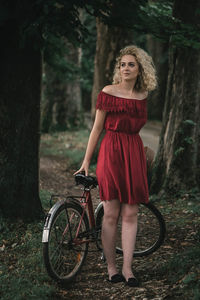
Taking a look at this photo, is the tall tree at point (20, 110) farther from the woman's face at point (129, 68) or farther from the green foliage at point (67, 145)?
the green foliage at point (67, 145)

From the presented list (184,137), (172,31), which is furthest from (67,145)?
(172,31)

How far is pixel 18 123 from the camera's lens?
5281mm

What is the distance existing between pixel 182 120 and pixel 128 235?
3540 millimetres

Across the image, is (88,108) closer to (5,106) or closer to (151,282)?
(5,106)

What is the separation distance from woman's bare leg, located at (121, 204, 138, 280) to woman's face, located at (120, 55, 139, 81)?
125 centimetres

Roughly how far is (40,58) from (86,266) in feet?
8.97

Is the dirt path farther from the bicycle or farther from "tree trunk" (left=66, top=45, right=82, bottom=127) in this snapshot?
"tree trunk" (left=66, top=45, right=82, bottom=127)

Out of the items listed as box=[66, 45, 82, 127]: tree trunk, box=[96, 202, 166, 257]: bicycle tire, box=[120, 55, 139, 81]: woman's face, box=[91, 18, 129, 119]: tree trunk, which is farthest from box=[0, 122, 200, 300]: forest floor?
box=[66, 45, 82, 127]: tree trunk

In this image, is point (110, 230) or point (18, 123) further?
point (18, 123)

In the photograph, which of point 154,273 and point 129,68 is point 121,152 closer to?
point 129,68

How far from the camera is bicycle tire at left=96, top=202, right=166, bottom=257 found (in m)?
4.55

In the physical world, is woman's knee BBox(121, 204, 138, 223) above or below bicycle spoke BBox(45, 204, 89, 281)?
above

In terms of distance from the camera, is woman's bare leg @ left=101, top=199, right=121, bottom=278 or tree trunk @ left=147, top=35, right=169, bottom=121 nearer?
woman's bare leg @ left=101, top=199, right=121, bottom=278

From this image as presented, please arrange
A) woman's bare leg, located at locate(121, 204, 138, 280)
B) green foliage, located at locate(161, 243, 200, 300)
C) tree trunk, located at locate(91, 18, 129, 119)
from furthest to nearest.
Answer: tree trunk, located at locate(91, 18, 129, 119) < woman's bare leg, located at locate(121, 204, 138, 280) < green foliage, located at locate(161, 243, 200, 300)
